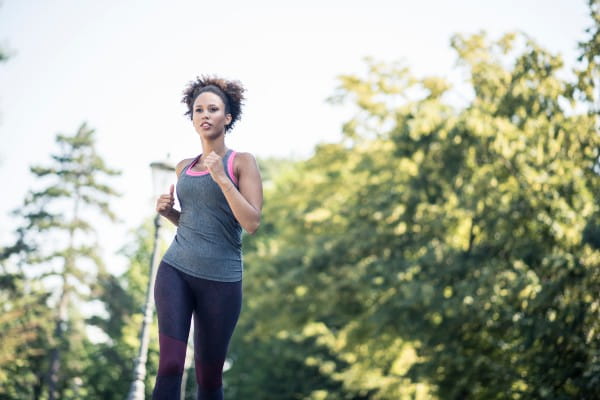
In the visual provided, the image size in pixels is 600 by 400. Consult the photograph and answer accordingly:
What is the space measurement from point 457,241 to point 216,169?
13.8 m

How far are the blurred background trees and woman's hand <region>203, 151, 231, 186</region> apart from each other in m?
7.91

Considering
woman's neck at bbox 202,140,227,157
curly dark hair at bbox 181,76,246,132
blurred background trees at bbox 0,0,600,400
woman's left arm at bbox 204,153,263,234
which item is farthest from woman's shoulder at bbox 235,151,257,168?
blurred background trees at bbox 0,0,600,400

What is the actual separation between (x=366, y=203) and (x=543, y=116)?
552 centimetres

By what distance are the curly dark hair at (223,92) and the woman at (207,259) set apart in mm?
68

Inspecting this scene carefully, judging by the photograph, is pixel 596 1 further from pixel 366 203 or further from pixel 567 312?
pixel 366 203

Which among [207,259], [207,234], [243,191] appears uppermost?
[243,191]

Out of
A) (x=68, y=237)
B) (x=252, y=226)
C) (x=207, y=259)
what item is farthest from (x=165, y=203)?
(x=68, y=237)

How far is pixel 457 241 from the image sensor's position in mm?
16844

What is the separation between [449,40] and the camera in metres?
17.1

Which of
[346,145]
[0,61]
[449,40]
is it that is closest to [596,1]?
[449,40]

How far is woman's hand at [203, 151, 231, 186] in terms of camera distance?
3.57 meters

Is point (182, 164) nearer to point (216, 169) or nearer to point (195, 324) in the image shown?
point (216, 169)

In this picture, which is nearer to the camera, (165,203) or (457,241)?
(165,203)

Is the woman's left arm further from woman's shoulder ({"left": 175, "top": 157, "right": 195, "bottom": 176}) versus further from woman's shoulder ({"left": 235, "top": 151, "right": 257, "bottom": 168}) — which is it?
woman's shoulder ({"left": 175, "top": 157, "right": 195, "bottom": 176})
